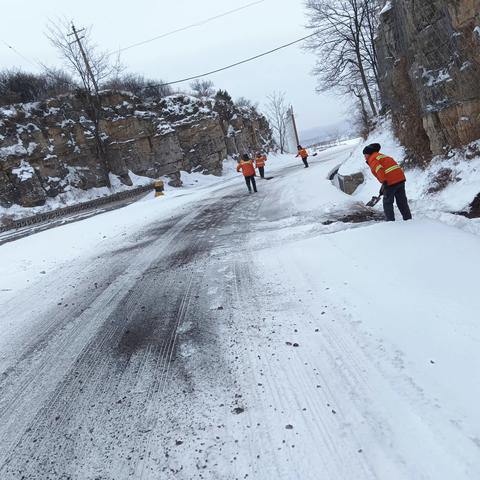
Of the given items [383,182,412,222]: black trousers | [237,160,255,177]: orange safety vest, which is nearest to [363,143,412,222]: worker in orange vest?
[383,182,412,222]: black trousers

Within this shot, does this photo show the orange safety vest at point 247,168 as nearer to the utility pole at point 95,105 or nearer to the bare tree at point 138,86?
the utility pole at point 95,105

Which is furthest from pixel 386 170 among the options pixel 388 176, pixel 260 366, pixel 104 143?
pixel 104 143

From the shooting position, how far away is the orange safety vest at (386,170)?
21.9 feet

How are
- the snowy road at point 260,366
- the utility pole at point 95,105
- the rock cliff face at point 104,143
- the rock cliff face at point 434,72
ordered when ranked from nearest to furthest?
the snowy road at point 260,366 → the rock cliff face at point 434,72 → the rock cliff face at point 104,143 → the utility pole at point 95,105

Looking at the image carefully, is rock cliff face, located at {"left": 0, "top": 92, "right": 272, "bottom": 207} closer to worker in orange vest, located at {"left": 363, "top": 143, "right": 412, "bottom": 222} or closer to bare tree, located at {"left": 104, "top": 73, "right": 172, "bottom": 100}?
bare tree, located at {"left": 104, "top": 73, "right": 172, "bottom": 100}

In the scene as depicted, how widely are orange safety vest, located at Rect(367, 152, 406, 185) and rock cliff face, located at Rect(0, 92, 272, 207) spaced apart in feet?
71.9

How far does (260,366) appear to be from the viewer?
337cm

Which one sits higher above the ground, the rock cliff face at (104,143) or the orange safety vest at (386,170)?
the rock cliff face at (104,143)

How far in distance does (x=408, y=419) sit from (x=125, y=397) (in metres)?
2.17

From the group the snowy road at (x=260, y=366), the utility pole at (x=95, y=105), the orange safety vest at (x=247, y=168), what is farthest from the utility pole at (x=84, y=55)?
the snowy road at (x=260, y=366)

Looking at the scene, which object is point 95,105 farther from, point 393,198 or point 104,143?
point 393,198

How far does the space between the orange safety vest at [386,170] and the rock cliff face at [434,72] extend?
9.67 feet

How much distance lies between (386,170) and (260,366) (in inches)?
182

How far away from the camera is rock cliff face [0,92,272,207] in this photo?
2373 centimetres
